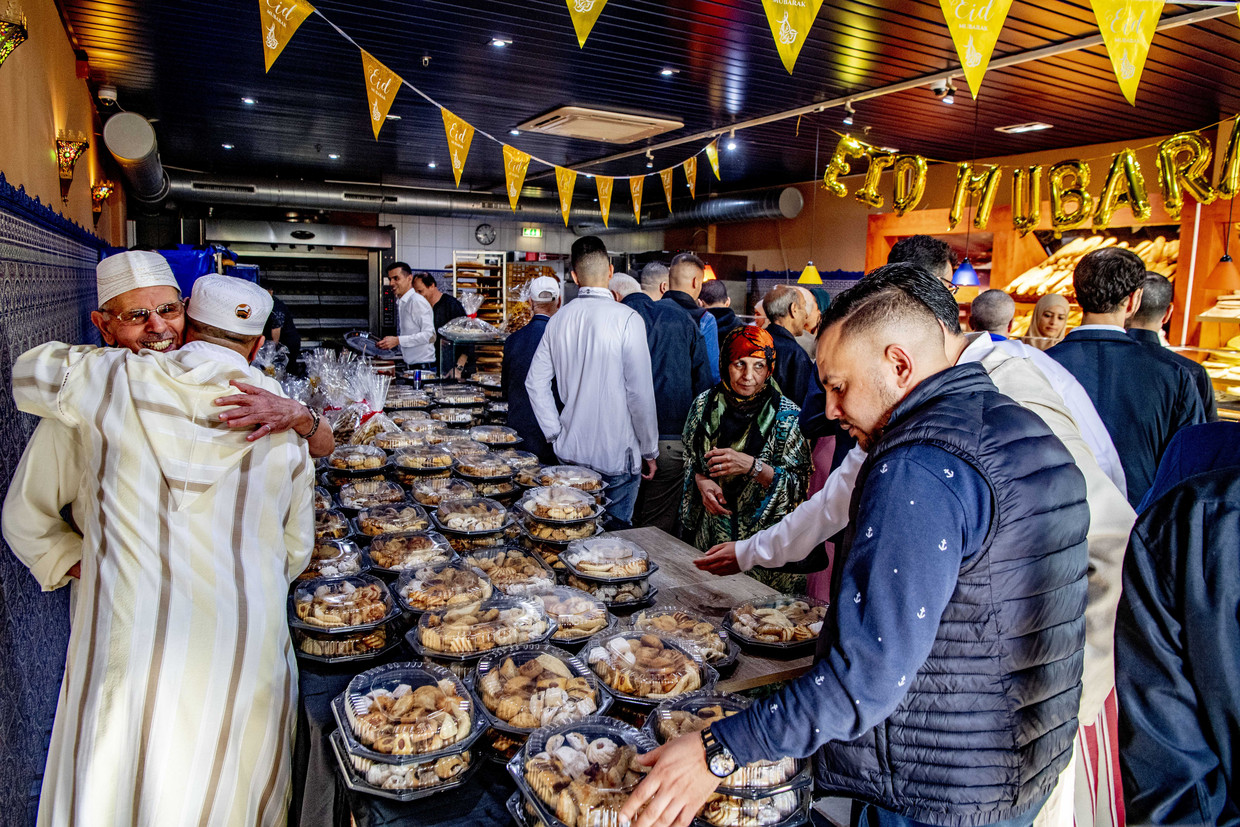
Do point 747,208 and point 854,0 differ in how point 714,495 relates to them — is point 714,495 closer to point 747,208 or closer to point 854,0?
point 854,0

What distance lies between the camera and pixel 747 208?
1124 centimetres

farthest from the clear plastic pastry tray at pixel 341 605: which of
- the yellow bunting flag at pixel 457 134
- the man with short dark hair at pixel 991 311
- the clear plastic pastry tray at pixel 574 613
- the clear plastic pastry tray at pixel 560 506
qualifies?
the yellow bunting flag at pixel 457 134

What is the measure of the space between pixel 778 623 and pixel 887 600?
2.98 feet

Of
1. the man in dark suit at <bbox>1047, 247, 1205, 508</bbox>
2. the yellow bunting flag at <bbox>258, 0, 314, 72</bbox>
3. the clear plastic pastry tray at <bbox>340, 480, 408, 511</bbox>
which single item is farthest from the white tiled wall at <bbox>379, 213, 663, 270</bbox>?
the man in dark suit at <bbox>1047, 247, 1205, 508</bbox>

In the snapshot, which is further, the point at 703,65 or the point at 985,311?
the point at 703,65

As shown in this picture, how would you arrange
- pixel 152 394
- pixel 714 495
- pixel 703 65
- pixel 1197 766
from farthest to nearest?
pixel 703 65 → pixel 714 495 → pixel 152 394 → pixel 1197 766

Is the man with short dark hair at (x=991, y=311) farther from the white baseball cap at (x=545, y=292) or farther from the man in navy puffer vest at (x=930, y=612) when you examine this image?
the man in navy puffer vest at (x=930, y=612)

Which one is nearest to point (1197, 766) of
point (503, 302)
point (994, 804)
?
point (994, 804)

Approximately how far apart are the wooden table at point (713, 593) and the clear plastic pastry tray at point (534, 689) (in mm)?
347

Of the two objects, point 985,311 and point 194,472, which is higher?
point 985,311

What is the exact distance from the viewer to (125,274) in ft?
6.72

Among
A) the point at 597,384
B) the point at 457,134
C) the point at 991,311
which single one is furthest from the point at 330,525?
the point at 457,134

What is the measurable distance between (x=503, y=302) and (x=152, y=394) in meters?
12.4

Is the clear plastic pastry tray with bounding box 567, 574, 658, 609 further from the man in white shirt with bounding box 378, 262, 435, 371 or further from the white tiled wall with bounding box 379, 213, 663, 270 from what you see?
the white tiled wall with bounding box 379, 213, 663, 270
